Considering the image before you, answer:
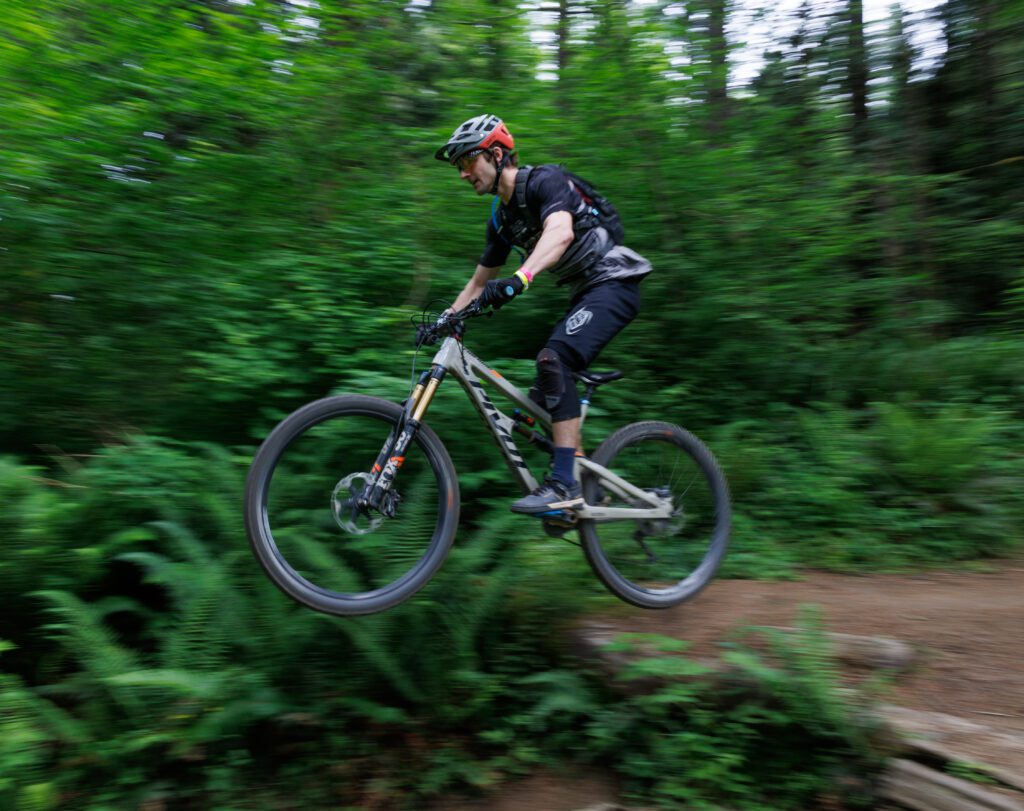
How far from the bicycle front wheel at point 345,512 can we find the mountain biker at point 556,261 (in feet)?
1.54

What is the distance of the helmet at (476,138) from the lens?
383 centimetres

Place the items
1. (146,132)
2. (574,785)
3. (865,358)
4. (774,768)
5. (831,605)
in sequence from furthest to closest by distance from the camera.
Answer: (865,358), (146,132), (831,605), (574,785), (774,768)

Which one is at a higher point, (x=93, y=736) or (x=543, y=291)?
(x=543, y=291)

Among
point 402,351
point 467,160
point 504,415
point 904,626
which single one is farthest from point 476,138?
point 904,626

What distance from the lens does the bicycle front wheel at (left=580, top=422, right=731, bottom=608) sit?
14.1 feet

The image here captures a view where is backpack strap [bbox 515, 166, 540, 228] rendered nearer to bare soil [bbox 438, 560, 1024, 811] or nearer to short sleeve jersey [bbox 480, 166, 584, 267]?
short sleeve jersey [bbox 480, 166, 584, 267]

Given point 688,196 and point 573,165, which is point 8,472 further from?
point 688,196

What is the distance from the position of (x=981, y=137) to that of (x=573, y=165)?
5711mm

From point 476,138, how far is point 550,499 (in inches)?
72.5

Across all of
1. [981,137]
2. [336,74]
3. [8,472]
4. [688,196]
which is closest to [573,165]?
[688,196]

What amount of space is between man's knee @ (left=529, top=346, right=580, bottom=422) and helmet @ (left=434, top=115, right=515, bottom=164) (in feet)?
3.49

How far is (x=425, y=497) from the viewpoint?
3770mm

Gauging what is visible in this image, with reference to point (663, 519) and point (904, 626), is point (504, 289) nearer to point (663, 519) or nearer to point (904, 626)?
point (663, 519)

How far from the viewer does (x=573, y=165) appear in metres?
6.17
